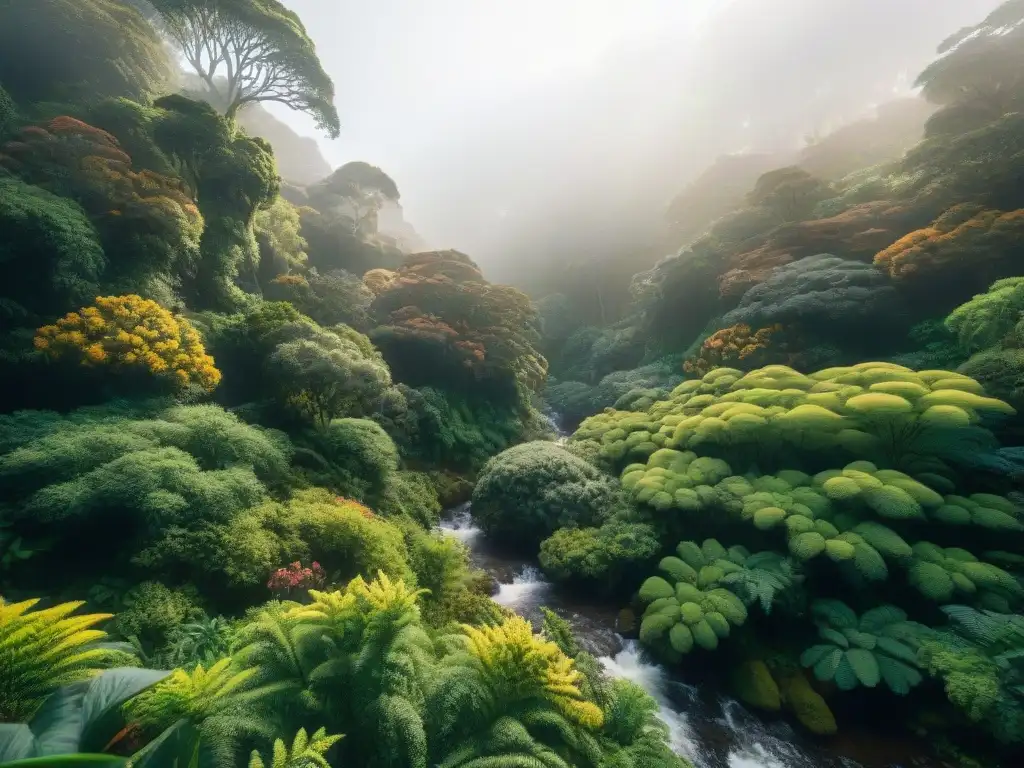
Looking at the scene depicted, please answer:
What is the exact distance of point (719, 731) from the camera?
661cm

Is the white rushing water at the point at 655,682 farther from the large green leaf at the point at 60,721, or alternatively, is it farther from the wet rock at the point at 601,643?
the large green leaf at the point at 60,721

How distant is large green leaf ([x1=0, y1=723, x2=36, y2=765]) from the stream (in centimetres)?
704

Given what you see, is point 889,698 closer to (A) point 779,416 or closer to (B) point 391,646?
(A) point 779,416

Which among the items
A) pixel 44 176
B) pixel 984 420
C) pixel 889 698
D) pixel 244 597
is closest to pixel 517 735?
pixel 244 597

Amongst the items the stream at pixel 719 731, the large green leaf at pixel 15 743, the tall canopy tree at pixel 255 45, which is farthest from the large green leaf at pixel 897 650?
the tall canopy tree at pixel 255 45

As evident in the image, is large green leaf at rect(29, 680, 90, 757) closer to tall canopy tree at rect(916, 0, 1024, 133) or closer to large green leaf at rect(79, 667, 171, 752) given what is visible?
large green leaf at rect(79, 667, 171, 752)

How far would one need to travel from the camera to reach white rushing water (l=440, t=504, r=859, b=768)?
6145 mm

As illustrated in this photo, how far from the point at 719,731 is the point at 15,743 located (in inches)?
310

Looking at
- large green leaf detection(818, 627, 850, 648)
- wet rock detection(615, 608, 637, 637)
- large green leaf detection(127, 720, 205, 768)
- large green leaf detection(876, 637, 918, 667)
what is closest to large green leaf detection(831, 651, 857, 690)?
large green leaf detection(818, 627, 850, 648)

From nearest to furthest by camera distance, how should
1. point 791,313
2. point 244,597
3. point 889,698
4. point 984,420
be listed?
point 244,597 < point 889,698 < point 984,420 < point 791,313

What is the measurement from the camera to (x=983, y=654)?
612 centimetres

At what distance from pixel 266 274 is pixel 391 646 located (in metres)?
18.9

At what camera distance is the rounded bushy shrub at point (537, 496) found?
442 inches

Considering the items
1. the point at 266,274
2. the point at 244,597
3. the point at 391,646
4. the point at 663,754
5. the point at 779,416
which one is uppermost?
the point at 266,274
